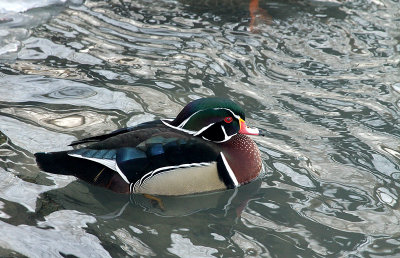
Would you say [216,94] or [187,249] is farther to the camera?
[216,94]

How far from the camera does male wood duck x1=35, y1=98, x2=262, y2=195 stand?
4.57 m

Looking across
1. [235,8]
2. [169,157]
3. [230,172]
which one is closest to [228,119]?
[230,172]

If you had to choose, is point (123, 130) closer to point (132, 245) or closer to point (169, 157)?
point (169, 157)

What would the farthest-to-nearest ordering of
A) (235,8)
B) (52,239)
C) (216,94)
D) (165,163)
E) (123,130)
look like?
(235,8) → (216,94) → (123,130) → (165,163) → (52,239)

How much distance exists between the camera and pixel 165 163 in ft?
15.1

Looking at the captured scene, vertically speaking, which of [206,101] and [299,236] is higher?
[206,101]

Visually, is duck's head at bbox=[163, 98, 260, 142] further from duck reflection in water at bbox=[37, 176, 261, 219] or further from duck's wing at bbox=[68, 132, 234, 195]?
duck reflection in water at bbox=[37, 176, 261, 219]

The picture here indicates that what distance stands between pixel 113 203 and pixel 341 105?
261 cm

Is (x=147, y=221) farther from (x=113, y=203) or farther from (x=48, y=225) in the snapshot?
(x=48, y=225)

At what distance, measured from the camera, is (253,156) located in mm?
5004

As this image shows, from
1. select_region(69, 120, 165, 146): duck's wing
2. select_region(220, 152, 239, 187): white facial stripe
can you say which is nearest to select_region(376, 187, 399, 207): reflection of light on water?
select_region(220, 152, 239, 187): white facial stripe

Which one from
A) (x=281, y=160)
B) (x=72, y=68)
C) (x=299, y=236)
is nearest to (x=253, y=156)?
(x=281, y=160)

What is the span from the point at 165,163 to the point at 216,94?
179 centimetres

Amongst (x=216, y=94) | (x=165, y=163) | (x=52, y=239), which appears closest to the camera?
(x=52, y=239)
